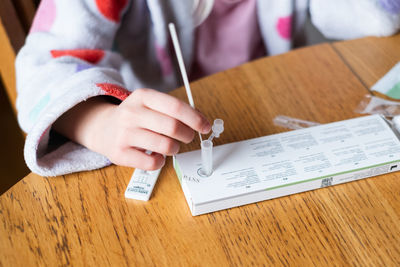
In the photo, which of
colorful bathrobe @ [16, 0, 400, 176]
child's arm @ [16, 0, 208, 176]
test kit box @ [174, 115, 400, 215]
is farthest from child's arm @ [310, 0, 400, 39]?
child's arm @ [16, 0, 208, 176]

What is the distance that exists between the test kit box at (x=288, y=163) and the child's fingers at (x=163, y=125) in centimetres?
3

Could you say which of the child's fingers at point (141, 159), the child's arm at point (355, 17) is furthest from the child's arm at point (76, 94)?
the child's arm at point (355, 17)

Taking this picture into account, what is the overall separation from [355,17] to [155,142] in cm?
45

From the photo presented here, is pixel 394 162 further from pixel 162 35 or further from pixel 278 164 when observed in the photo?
pixel 162 35

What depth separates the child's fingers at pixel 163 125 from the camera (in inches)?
15.5

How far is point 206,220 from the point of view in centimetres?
38

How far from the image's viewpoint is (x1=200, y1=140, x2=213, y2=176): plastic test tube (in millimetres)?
387

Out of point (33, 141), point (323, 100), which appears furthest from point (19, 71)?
point (323, 100)

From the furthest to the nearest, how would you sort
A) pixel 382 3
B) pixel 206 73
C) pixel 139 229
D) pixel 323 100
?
pixel 206 73
pixel 382 3
pixel 323 100
pixel 139 229

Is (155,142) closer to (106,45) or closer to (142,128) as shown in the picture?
(142,128)

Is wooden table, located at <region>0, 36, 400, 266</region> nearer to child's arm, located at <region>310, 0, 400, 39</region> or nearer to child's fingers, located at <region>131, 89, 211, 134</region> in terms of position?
child's fingers, located at <region>131, 89, 211, 134</region>

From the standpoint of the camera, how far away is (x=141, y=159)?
417 mm

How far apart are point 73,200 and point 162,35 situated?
0.37 meters

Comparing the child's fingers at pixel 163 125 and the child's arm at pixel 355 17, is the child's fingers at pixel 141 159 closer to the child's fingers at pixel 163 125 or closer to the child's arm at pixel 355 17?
the child's fingers at pixel 163 125
